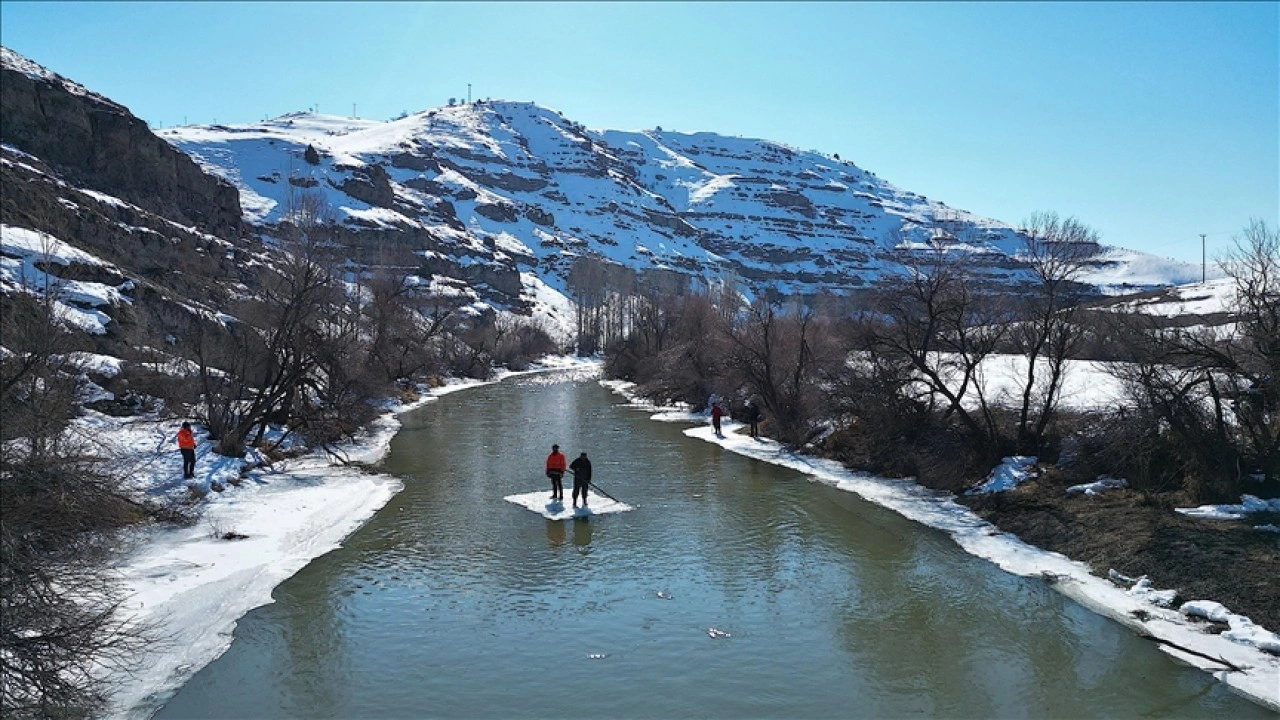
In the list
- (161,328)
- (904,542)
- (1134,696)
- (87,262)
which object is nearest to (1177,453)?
(904,542)

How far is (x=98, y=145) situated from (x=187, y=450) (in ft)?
172

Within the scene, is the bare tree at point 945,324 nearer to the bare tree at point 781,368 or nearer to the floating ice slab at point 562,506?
the bare tree at point 781,368

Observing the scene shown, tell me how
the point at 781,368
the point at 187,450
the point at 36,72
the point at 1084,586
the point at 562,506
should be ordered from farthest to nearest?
the point at 36,72 → the point at 781,368 → the point at 562,506 → the point at 187,450 → the point at 1084,586

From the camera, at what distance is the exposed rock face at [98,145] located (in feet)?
182

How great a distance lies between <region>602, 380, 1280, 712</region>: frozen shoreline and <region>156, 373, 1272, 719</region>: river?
39cm

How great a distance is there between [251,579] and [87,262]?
2861 centimetres

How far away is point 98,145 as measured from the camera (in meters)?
59.9

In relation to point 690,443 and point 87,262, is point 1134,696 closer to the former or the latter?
point 690,443

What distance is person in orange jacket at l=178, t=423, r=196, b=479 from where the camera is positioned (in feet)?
69.9

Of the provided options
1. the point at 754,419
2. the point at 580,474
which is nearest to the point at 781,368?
the point at 754,419

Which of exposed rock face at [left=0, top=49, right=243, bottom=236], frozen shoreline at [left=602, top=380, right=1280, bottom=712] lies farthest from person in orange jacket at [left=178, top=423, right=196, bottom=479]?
exposed rock face at [left=0, top=49, right=243, bottom=236]

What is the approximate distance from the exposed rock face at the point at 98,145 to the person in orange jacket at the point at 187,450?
45380 millimetres

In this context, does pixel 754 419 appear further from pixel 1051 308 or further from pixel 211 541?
pixel 211 541

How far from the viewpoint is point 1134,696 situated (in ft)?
36.9
